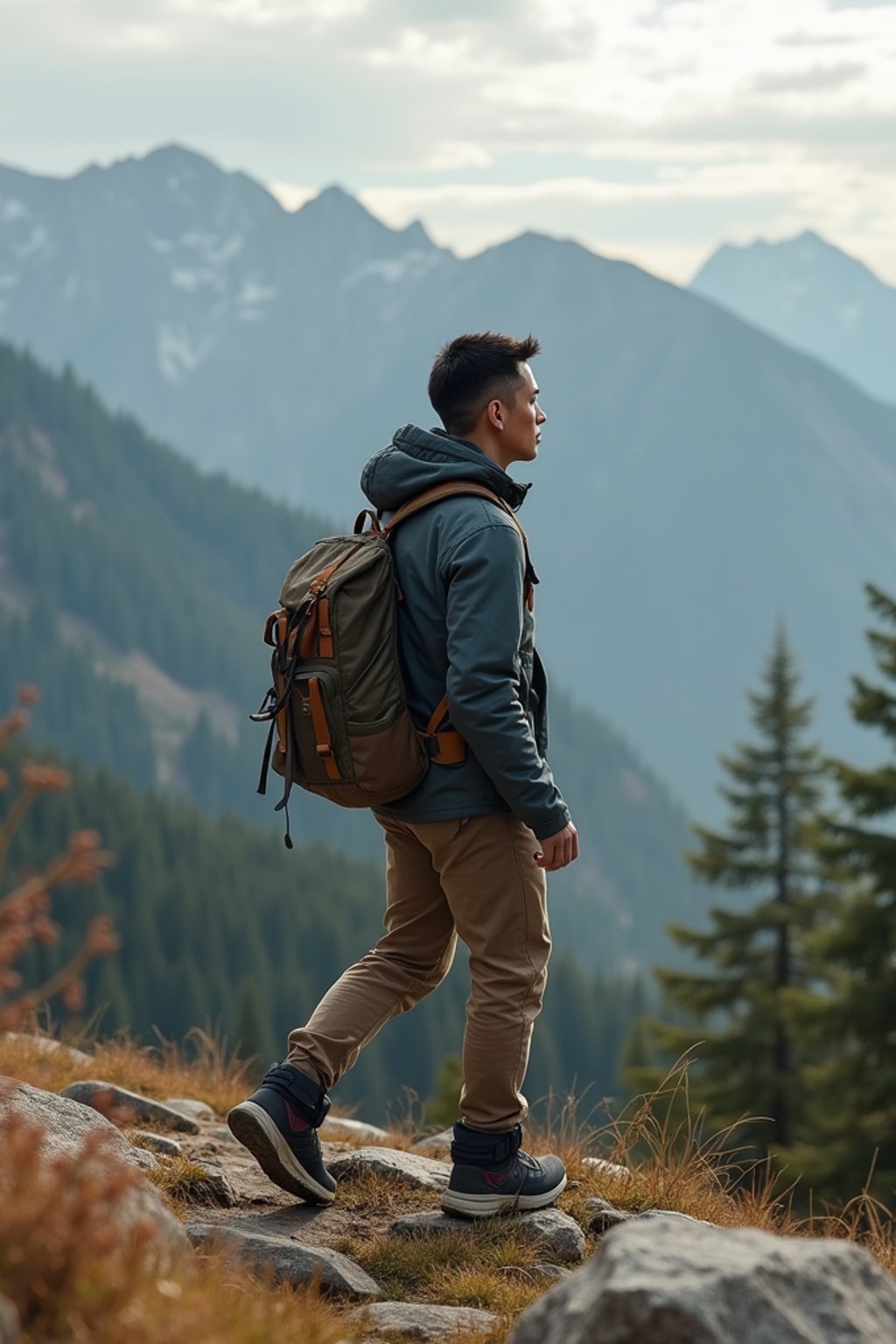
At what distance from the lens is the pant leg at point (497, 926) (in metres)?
4.89

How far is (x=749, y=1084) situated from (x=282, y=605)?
775 inches

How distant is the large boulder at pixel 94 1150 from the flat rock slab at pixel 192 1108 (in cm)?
177

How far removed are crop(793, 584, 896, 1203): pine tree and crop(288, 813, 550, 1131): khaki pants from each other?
12671 millimetres

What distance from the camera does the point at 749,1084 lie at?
23031 millimetres

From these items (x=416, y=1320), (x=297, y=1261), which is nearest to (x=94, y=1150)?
(x=416, y=1320)

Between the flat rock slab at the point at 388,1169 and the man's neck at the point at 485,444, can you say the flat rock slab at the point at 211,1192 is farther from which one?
the man's neck at the point at 485,444

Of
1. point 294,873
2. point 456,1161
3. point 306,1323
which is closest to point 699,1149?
point 456,1161

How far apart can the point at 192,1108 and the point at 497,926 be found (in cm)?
302

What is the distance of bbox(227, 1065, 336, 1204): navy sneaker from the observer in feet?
16.2

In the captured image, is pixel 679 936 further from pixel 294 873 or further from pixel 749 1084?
pixel 294 873

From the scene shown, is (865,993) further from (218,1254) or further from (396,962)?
(218,1254)

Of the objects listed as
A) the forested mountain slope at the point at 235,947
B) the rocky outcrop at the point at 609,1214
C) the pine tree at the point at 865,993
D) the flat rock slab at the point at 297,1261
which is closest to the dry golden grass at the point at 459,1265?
the flat rock slab at the point at 297,1261

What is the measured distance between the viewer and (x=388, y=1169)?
222 inches

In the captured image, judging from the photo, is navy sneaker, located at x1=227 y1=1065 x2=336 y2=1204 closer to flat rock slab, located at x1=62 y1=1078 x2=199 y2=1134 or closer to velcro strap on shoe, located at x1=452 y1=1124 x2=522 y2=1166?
velcro strap on shoe, located at x1=452 y1=1124 x2=522 y2=1166
